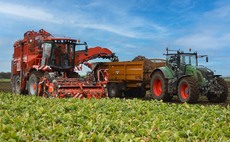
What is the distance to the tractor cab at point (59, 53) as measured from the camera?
18.3 m

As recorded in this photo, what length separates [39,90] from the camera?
17547 mm

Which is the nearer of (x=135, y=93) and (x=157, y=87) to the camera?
(x=157, y=87)

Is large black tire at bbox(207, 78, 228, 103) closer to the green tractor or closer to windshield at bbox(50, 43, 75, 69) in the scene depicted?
the green tractor

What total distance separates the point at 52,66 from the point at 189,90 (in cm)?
729

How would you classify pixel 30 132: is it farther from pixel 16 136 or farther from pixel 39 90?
pixel 39 90

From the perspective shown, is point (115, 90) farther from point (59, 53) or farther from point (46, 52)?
point (46, 52)

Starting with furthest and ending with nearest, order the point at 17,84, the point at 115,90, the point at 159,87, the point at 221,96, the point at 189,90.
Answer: the point at 17,84, the point at 115,90, the point at 159,87, the point at 221,96, the point at 189,90

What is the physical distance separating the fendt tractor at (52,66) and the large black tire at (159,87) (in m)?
2.51

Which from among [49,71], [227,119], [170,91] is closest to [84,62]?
[49,71]

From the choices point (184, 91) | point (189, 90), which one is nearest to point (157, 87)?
point (184, 91)

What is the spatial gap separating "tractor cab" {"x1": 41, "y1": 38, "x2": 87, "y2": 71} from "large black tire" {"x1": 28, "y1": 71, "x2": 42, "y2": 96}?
67 centimetres

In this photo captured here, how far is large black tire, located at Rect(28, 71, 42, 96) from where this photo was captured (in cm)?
1808

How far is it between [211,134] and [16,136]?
3.16 meters

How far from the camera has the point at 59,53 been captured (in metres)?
18.6
